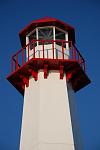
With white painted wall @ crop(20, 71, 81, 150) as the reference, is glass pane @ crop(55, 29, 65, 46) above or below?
above

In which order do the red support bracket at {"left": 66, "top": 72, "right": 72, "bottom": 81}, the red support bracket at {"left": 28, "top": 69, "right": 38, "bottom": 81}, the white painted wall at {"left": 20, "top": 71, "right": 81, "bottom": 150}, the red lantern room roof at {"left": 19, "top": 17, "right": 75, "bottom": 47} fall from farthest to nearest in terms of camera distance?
the red lantern room roof at {"left": 19, "top": 17, "right": 75, "bottom": 47} → the red support bracket at {"left": 66, "top": 72, "right": 72, "bottom": 81} → the red support bracket at {"left": 28, "top": 69, "right": 38, "bottom": 81} → the white painted wall at {"left": 20, "top": 71, "right": 81, "bottom": 150}

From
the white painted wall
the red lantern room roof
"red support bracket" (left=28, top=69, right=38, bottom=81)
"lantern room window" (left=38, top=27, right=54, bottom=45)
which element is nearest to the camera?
the white painted wall

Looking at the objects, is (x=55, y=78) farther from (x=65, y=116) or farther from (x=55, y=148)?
(x=55, y=148)

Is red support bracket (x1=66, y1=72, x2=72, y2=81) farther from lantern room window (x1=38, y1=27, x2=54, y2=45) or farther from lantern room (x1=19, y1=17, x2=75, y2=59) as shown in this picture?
lantern room window (x1=38, y1=27, x2=54, y2=45)

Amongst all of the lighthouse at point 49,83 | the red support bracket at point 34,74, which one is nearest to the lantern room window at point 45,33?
the lighthouse at point 49,83

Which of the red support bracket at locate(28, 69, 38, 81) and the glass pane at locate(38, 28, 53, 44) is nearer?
the red support bracket at locate(28, 69, 38, 81)

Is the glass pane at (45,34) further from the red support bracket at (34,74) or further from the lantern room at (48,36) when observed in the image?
the red support bracket at (34,74)

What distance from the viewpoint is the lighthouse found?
19.7 m

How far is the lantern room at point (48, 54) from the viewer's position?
21000 millimetres

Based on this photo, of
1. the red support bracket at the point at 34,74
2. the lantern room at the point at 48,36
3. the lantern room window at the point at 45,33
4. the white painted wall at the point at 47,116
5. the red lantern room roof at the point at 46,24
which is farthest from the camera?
the lantern room window at the point at 45,33

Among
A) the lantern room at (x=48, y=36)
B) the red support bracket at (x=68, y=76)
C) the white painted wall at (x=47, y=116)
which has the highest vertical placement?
the lantern room at (x=48, y=36)

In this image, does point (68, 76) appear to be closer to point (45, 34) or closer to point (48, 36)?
point (48, 36)

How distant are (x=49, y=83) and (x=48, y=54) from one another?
1551mm

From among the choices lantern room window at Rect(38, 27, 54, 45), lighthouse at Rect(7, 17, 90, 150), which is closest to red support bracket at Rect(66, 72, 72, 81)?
lighthouse at Rect(7, 17, 90, 150)
